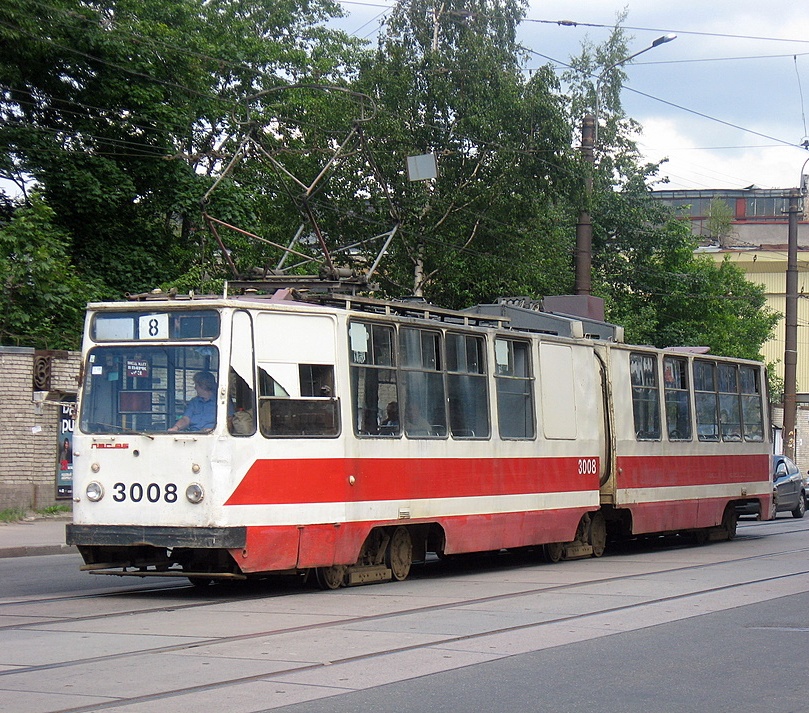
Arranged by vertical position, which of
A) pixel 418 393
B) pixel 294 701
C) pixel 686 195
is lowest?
pixel 294 701

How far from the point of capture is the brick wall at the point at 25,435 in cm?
2369

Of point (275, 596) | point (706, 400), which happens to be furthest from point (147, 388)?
point (706, 400)

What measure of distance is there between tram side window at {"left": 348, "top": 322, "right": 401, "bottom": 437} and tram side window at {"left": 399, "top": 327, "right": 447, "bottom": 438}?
20 centimetres

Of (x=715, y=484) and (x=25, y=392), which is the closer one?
(x=715, y=484)

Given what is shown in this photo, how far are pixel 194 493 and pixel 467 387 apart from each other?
14.1ft

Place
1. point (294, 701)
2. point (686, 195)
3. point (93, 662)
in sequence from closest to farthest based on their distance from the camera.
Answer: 1. point (294, 701)
2. point (93, 662)
3. point (686, 195)

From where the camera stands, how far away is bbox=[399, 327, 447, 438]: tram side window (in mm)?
13758

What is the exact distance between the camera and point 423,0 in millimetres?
32875

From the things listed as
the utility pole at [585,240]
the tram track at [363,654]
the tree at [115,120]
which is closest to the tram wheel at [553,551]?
the tram track at [363,654]

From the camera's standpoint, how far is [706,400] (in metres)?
20.9

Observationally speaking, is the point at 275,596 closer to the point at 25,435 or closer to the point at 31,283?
the point at 25,435

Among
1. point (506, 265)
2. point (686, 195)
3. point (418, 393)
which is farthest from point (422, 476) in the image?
point (686, 195)

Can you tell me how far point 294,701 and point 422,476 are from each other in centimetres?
682

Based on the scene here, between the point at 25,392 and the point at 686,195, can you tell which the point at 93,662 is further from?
the point at 686,195
